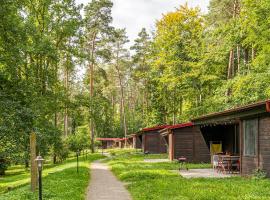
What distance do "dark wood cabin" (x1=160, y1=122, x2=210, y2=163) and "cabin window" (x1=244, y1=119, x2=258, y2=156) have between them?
1113 centimetres

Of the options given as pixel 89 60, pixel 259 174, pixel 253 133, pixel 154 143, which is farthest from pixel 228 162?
pixel 154 143

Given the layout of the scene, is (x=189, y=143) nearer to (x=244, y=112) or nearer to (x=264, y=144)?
(x=244, y=112)

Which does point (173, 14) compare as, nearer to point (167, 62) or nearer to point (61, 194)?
point (167, 62)

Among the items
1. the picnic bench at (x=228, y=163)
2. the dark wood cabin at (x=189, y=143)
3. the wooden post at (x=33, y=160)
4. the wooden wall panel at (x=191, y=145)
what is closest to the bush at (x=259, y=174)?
the picnic bench at (x=228, y=163)

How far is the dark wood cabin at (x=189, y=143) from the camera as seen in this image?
93.3ft

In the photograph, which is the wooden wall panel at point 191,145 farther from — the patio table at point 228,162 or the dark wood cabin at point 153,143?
the dark wood cabin at point 153,143

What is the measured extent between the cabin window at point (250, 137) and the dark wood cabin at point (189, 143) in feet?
36.5

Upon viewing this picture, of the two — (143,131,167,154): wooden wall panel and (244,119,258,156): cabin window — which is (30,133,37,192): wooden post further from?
(143,131,167,154): wooden wall panel

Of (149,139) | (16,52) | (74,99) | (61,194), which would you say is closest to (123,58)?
(149,139)

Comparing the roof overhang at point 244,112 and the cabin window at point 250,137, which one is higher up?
the roof overhang at point 244,112

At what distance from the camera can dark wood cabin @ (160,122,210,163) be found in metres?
28.4

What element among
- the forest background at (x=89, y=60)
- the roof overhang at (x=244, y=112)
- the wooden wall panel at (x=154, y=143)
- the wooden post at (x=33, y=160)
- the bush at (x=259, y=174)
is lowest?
the wooden wall panel at (x=154, y=143)

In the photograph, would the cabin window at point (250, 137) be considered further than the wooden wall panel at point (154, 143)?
No

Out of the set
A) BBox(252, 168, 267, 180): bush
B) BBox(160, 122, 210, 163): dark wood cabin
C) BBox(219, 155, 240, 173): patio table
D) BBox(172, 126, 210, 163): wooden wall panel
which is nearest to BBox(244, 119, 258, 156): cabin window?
BBox(252, 168, 267, 180): bush
